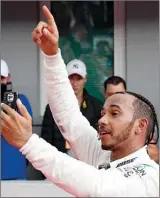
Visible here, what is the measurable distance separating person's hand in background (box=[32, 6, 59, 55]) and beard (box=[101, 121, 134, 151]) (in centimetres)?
48

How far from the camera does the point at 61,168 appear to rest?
266 cm

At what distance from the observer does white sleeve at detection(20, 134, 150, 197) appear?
104 inches

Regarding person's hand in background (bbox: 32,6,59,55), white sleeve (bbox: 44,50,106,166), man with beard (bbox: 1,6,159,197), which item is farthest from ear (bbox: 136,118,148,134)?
person's hand in background (bbox: 32,6,59,55)

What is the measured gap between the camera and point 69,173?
266cm

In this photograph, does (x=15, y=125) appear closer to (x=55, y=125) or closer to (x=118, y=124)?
(x=118, y=124)

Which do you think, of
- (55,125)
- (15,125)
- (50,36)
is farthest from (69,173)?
(55,125)

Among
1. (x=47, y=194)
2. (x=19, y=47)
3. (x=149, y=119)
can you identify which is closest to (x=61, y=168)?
(x=149, y=119)

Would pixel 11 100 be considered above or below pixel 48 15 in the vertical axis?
below

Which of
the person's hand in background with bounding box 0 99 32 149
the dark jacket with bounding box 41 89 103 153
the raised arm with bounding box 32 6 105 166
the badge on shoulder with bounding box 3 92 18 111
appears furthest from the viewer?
the dark jacket with bounding box 41 89 103 153

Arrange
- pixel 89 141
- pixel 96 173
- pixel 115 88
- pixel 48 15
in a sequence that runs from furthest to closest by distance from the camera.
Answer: pixel 115 88, pixel 89 141, pixel 48 15, pixel 96 173

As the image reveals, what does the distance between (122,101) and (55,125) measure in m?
2.55

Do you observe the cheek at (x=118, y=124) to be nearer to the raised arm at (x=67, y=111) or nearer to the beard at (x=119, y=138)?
the beard at (x=119, y=138)

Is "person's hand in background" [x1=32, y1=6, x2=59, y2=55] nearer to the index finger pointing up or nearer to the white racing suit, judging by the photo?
the index finger pointing up

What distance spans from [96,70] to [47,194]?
2086 millimetres
